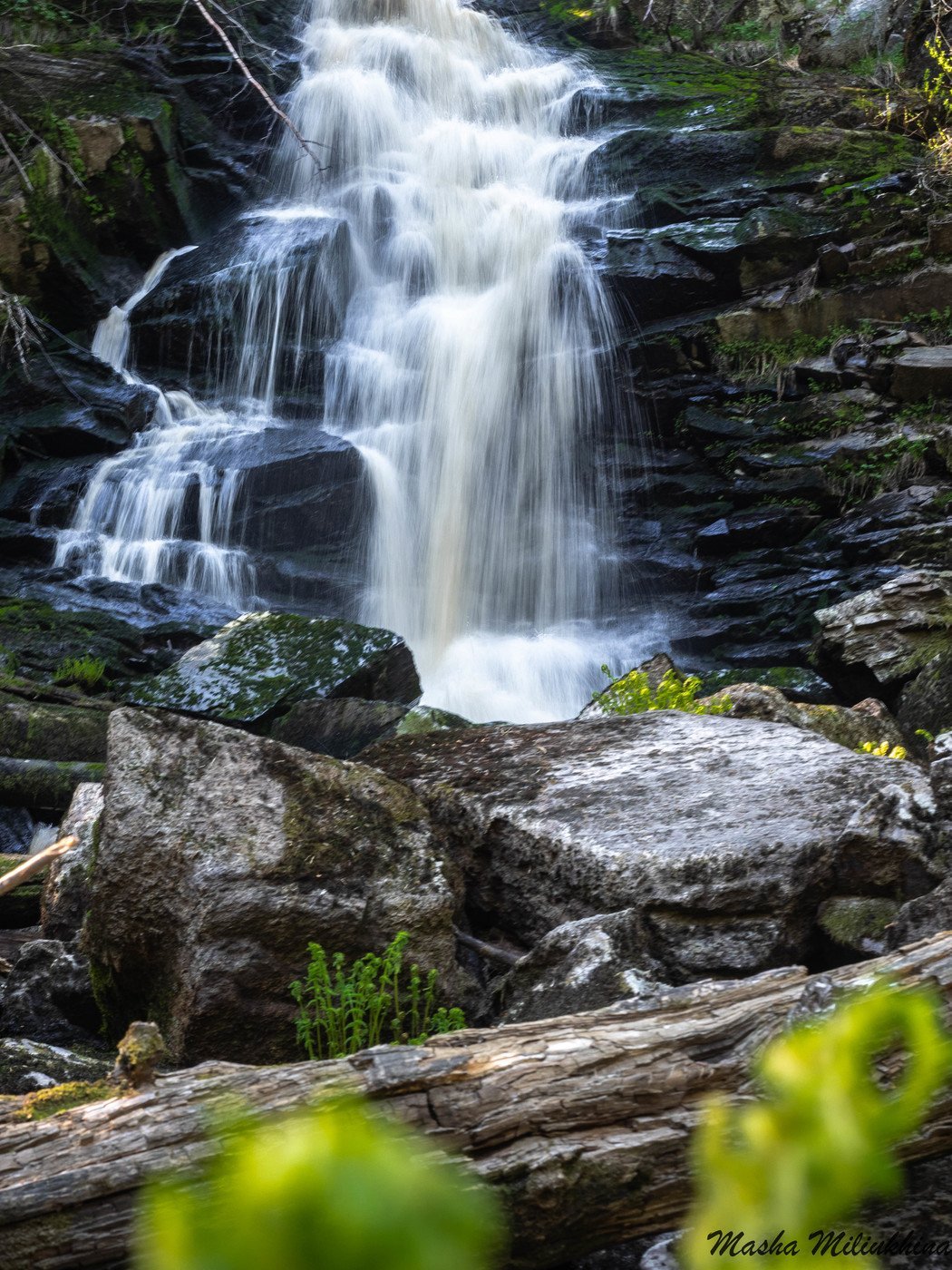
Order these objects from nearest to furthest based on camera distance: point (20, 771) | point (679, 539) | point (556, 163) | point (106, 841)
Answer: point (106, 841), point (20, 771), point (679, 539), point (556, 163)

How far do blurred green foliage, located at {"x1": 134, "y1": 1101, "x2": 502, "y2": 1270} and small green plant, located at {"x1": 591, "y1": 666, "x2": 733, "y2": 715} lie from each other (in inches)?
226

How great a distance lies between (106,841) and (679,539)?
1132 centimetres

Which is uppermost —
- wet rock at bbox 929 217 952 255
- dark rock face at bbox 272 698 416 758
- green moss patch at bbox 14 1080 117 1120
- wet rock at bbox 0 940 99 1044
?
wet rock at bbox 929 217 952 255

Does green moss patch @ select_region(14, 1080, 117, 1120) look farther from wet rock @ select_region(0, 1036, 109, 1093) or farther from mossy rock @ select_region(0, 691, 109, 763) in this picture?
mossy rock @ select_region(0, 691, 109, 763)

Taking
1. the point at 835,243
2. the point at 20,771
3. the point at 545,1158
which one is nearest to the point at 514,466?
the point at 835,243

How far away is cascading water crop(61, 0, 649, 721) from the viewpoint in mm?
12961

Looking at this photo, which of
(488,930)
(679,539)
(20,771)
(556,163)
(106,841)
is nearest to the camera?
(106,841)

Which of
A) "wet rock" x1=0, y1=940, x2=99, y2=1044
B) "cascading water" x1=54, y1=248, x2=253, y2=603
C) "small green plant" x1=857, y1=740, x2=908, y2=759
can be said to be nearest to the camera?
"wet rock" x1=0, y1=940, x2=99, y2=1044

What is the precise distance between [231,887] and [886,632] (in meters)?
7.73

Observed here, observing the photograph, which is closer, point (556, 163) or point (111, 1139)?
point (111, 1139)

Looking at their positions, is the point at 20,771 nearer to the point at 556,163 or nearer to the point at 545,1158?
the point at 545,1158

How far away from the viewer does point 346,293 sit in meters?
16.4

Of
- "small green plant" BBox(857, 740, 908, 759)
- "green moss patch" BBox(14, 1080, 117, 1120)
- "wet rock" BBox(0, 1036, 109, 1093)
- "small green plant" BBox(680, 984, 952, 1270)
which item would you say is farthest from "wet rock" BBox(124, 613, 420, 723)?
"small green plant" BBox(680, 984, 952, 1270)

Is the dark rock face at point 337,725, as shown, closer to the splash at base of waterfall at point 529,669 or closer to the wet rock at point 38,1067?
the splash at base of waterfall at point 529,669
